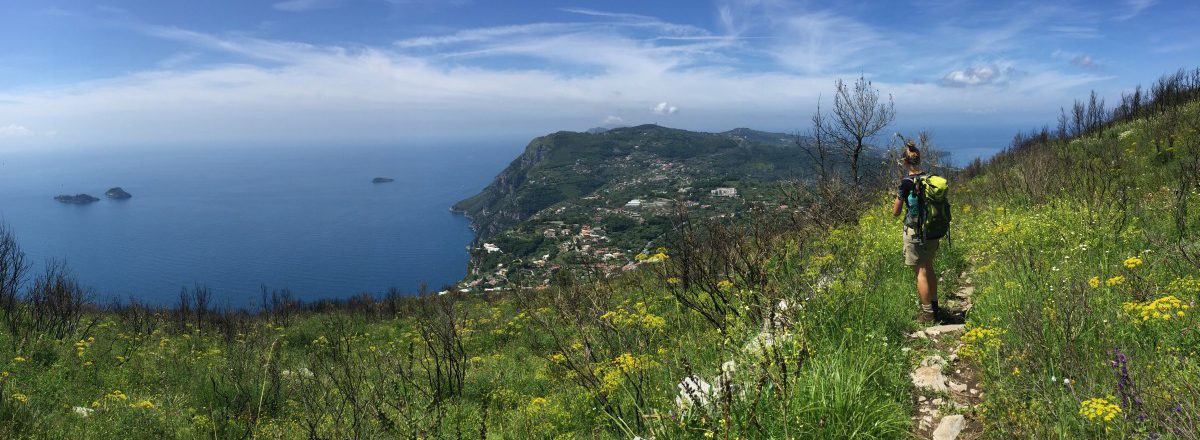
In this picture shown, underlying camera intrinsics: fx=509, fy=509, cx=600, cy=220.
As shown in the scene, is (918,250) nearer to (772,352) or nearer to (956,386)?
(956,386)

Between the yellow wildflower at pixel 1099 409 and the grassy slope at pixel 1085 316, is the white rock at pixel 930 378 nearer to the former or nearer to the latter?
the grassy slope at pixel 1085 316

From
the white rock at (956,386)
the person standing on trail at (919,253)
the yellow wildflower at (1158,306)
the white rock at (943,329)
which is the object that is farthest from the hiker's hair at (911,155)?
the white rock at (956,386)

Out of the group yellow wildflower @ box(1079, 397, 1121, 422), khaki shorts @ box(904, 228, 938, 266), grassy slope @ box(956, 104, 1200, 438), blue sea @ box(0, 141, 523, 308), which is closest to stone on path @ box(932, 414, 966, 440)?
grassy slope @ box(956, 104, 1200, 438)

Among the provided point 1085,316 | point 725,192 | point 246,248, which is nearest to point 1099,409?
point 1085,316

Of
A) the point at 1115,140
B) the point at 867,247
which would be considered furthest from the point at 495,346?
the point at 1115,140

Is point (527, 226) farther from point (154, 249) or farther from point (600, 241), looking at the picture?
point (154, 249)

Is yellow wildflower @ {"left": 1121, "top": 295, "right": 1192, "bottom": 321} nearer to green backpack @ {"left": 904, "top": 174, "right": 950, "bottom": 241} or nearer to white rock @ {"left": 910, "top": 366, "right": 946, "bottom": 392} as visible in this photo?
white rock @ {"left": 910, "top": 366, "right": 946, "bottom": 392}

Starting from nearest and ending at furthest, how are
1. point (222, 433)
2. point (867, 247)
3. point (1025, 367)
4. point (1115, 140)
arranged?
1. point (1025, 367)
2. point (222, 433)
3. point (867, 247)
4. point (1115, 140)
